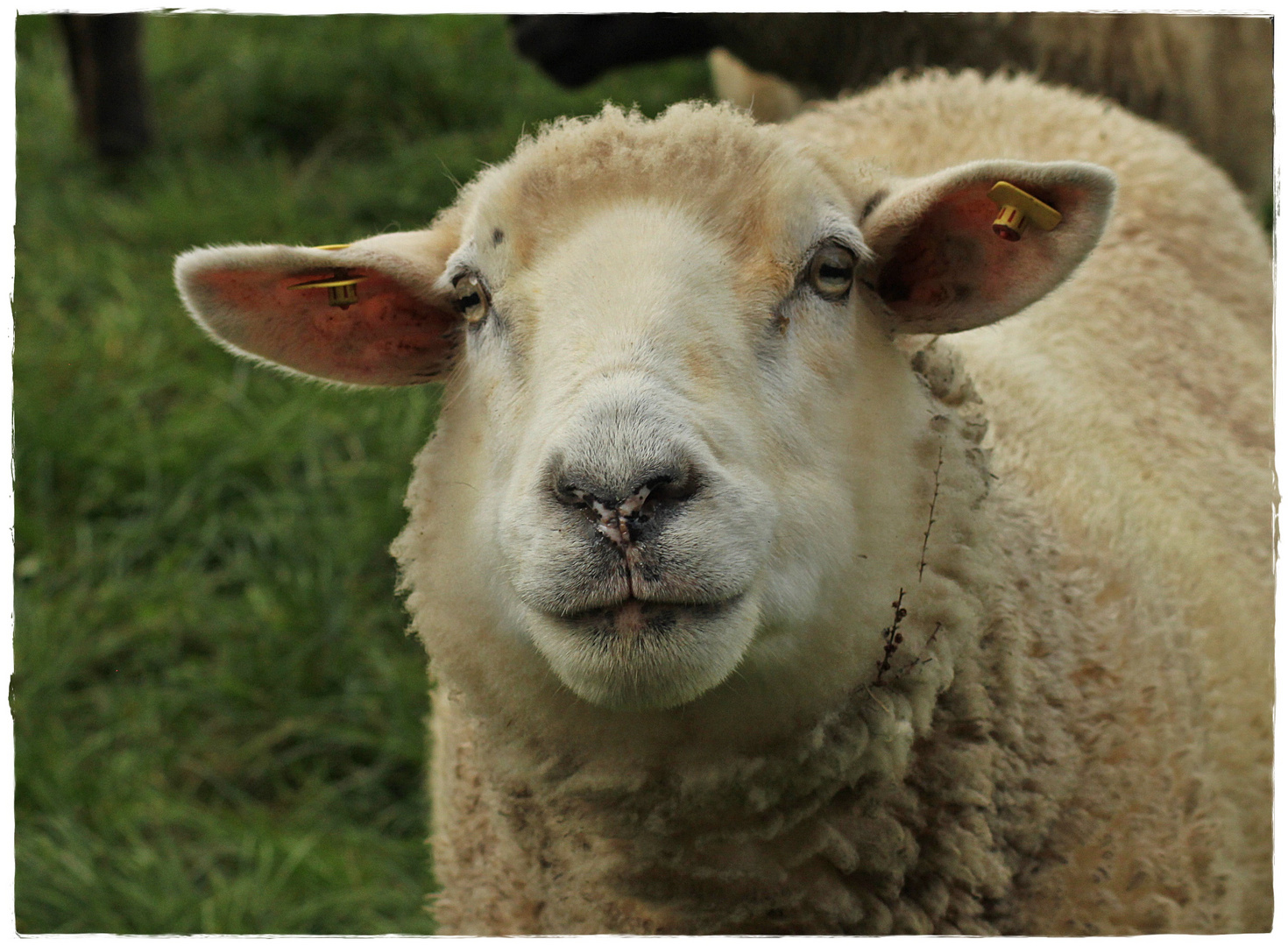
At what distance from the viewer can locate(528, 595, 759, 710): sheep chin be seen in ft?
5.24

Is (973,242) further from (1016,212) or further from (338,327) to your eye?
(338,327)

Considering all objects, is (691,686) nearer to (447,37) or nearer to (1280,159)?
(1280,159)

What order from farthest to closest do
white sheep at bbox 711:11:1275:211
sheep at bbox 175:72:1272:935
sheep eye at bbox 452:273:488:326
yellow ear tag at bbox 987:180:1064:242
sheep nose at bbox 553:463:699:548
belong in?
white sheep at bbox 711:11:1275:211, sheep eye at bbox 452:273:488:326, yellow ear tag at bbox 987:180:1064:242, sheep at bbox 175:72:1272:935, sheep nose at bbox 553:463:699:548

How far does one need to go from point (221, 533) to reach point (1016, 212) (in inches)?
129

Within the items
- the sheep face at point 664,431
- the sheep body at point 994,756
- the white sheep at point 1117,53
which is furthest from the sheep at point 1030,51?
the sheep face at point 664,431

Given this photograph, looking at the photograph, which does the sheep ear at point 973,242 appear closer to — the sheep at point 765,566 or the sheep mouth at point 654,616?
the sheep at point 765,566

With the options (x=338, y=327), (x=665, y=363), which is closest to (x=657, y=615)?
(x=665, y=363)

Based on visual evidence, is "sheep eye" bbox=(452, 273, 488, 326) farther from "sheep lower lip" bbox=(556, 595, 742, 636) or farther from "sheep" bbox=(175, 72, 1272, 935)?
"sheep lower lip" bbox=(556, 595, 742, 636)

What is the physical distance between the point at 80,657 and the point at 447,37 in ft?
12.4

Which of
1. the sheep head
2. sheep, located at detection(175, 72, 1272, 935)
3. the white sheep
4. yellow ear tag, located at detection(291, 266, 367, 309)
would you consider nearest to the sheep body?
sheep, located at detection(175, 72, 1272, 935)

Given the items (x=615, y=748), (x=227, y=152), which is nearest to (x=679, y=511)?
(x=615, y=748)

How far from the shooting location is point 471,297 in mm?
2045

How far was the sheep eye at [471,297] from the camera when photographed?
6.63 feet

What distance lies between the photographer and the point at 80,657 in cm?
405
